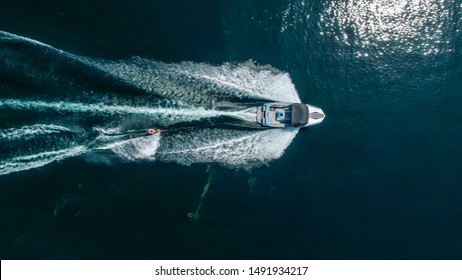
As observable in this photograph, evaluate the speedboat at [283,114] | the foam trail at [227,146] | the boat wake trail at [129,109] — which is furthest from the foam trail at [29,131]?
the speedboat at [283,114]

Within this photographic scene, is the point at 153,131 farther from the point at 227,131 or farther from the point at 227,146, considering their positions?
the point at 227,146

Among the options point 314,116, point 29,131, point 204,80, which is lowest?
point 29,131

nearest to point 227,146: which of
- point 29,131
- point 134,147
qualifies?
point 134,147

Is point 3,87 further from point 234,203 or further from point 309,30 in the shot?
point 309,30

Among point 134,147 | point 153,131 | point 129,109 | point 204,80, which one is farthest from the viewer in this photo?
point 204,80

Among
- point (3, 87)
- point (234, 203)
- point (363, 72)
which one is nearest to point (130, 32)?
point (3, 87)

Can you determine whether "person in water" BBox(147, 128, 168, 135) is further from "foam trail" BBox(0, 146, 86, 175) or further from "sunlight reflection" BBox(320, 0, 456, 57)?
"sunlight reflection" BBox(320, 0, 456, 57)

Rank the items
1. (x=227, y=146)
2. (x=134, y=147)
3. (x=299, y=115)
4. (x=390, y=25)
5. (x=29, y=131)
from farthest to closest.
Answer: (x=390, y=25) → (x=227, y=146) → (x=299, y=115) → (x=134, y=147) → (x=29, y=131)
